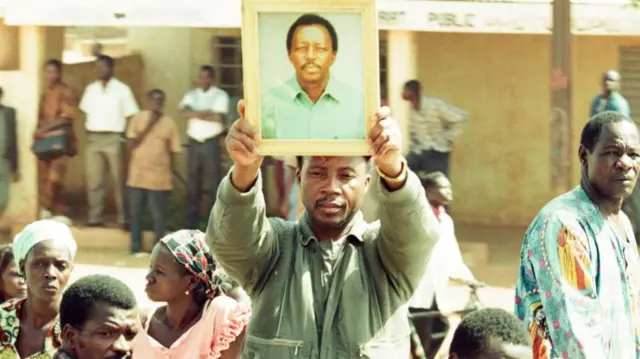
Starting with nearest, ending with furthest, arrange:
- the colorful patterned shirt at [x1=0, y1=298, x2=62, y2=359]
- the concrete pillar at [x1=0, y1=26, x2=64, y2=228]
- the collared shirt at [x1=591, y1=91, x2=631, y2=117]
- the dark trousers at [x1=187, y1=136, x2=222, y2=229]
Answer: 1. the colorful patterned shirt at [x1=0, y1=298, x2=62, y2=359]
2. the collared shirt at [x1=591, y1=91, x2=631, y2=117]
3. the dark trousers at [x1=187, y1=136, x2=222, y2=229]
4. the concrete pillar at [x1=0, y1=26, x2=64, y2=228]

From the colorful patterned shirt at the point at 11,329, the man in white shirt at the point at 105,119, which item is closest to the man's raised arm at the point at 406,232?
the colorful patterned shirt at the point at 11,329

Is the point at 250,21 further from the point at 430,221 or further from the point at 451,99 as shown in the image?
the point at 451,99

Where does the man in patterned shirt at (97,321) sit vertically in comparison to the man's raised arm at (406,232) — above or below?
below

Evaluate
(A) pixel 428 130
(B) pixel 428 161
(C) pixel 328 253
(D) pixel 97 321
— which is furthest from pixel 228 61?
(C) pixel 328 253

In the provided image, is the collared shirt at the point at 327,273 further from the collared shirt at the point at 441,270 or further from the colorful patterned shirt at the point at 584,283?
the collared shirt at the point at 441,270

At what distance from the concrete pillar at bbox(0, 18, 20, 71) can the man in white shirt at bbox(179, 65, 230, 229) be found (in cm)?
196

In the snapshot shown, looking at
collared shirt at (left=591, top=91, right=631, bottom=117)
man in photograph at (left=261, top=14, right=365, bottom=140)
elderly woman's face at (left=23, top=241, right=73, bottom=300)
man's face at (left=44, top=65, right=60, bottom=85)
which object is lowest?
elderly woman's face at (left=23, top=241, right=73, bottom=300)

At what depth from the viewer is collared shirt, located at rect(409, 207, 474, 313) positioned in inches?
367

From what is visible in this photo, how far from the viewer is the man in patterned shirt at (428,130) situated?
13883 millimetres

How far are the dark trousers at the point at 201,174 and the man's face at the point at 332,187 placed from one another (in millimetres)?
9819

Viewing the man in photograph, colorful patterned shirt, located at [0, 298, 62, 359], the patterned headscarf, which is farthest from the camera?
colorful patterned shirt, located at [0, 298, 62, 359]

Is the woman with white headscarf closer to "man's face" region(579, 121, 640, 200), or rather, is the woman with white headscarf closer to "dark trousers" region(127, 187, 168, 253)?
"man's face" region(579, 121, 640, 200)

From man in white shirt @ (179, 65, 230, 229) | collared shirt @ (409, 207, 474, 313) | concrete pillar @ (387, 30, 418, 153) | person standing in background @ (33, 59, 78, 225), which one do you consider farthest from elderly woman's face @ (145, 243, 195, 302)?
person standing in background @ (33, 59, 78, 225)

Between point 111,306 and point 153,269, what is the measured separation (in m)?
0.88
